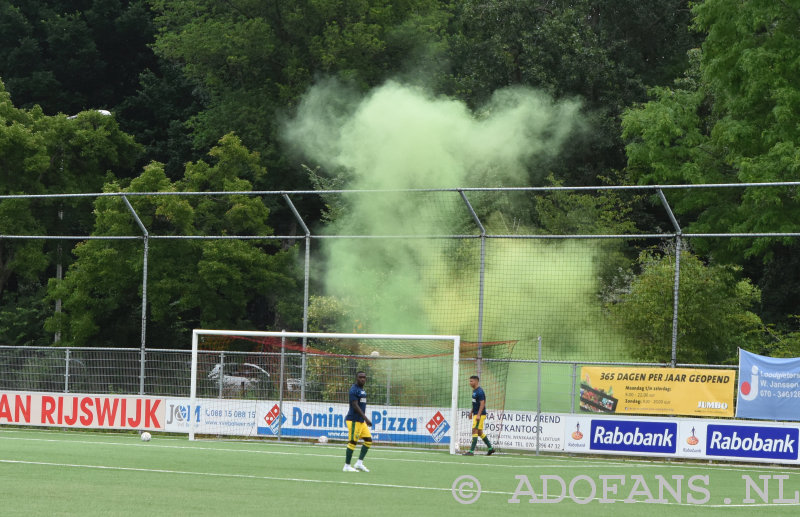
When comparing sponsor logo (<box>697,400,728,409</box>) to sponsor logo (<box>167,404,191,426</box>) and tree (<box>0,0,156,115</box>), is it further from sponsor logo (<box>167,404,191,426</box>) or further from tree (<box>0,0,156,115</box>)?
tree (<box>0,0,156,115</box>)

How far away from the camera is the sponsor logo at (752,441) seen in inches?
792

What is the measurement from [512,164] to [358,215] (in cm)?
676

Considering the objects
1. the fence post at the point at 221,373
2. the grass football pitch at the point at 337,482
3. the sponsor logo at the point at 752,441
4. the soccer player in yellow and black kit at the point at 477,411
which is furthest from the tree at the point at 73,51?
the sponsor logo at the point at 752,441

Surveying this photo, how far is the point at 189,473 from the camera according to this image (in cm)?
1596

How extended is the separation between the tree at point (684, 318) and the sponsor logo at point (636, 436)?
137 inches

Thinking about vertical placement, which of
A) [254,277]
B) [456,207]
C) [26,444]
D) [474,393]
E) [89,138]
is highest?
[89,138]

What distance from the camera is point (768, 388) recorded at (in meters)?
20.3

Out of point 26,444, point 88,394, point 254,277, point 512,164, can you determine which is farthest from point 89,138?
point 26,444

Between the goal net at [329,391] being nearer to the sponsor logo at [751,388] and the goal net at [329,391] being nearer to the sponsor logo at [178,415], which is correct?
the sponsor logo at [178,415]

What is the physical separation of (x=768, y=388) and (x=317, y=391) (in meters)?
8.85

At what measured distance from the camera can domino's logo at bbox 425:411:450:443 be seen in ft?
72.0

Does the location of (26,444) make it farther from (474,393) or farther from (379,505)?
(379,505)

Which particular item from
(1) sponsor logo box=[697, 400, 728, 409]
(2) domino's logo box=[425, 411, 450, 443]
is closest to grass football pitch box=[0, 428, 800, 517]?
(2) domino's logo box=[425, 411, 450, 443]

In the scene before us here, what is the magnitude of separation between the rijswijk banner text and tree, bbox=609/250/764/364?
11.0 feet
